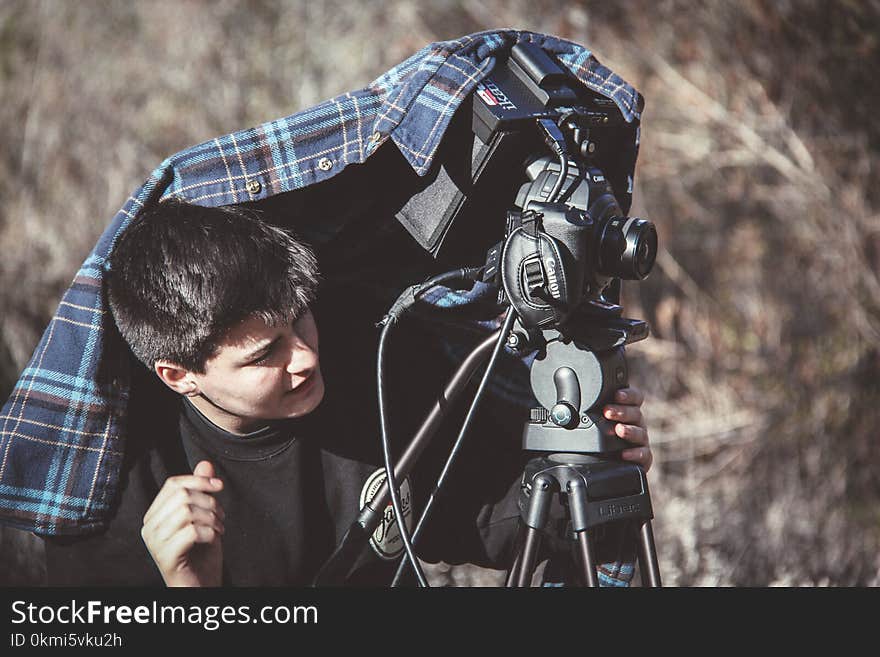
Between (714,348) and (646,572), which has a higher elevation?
(714,348)

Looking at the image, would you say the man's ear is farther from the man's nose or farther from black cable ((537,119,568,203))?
black cable ((537,119,568,203))

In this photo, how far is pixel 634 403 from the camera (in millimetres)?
1316

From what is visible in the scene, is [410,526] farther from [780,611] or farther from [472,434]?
[780,611]

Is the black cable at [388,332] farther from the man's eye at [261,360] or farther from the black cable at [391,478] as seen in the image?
the man's eye at [261,360]

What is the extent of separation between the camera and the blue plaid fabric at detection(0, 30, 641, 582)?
137cm

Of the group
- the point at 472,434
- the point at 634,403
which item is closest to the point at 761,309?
the point at 472,434

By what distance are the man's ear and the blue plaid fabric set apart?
0.07m

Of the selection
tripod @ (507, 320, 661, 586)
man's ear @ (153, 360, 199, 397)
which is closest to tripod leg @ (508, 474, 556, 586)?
tripod @ (507, 320, 661, 586)

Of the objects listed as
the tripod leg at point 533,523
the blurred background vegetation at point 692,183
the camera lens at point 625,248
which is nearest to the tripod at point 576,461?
the tripod leg at point 533,523

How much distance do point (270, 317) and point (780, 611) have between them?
91cm

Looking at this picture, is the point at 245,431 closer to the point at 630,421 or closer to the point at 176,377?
the point at 176,377

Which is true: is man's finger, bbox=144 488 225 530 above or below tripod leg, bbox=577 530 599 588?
above

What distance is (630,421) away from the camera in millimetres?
1309

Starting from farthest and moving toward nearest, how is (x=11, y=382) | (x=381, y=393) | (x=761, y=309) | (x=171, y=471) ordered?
(x=761, y=309), (x=11, y=382), (x=171, y=471), (x=381, y=393)
